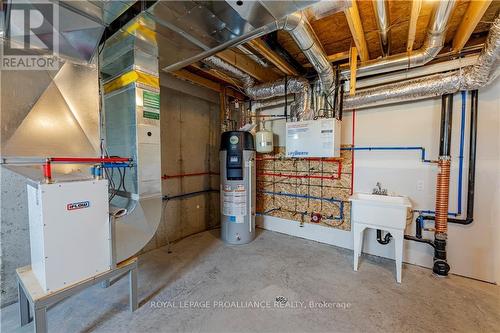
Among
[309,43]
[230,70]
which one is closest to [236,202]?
[230,70]

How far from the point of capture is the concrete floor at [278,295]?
1.64 metres

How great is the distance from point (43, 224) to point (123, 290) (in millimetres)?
1155

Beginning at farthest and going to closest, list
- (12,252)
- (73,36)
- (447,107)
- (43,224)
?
1. (447,107)
2. (12,252)
3. (73,36)
4. (43,224)

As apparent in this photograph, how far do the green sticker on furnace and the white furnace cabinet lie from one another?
718mm

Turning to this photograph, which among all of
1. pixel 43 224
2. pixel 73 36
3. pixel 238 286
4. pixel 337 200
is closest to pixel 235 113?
pixel 337 200

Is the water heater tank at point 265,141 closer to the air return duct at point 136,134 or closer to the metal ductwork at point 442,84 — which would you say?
the metal ductwork at point 442,84

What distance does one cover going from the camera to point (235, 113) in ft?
12.7

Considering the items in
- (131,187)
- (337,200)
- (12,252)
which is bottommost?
(12,252)

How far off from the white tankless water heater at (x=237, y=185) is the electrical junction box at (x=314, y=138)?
65 cm

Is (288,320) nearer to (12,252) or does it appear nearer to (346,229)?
(346,229)

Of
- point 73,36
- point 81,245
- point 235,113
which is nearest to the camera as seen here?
point 81,245

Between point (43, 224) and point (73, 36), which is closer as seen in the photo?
point (43, 224)

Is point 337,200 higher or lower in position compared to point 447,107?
lower

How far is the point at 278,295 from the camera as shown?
1.99 m
